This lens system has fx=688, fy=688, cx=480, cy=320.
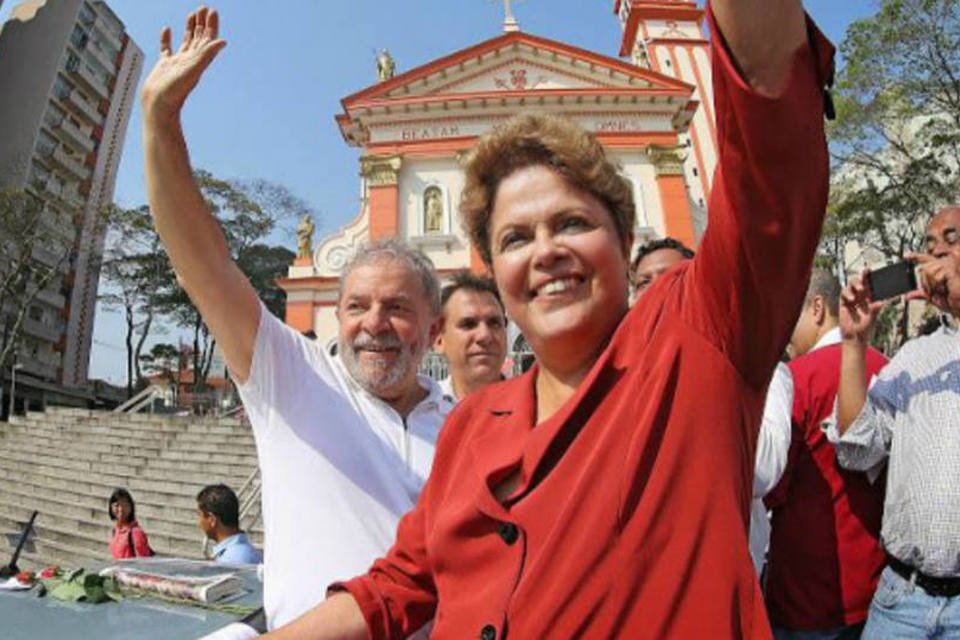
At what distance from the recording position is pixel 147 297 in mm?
33406

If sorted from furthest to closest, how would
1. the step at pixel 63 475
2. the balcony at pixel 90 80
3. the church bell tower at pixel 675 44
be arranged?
the balcony at pixel 90 80 → the church bell tower at pixel 675 44 → the step at pixel 63 475

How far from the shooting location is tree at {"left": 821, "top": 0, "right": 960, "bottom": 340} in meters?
15.4

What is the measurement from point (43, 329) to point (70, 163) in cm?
960

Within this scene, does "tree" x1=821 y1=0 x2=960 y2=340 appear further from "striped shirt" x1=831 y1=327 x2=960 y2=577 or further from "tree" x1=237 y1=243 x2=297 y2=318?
"tree" x1=237 y1=243 x2=297 y2=318

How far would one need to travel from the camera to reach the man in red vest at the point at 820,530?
92.1 inches

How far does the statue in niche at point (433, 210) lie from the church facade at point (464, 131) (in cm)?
3

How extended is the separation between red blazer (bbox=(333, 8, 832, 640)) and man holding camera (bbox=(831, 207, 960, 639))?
1.49 metres

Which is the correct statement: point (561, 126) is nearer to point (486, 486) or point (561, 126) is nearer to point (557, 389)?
point (557, 389)

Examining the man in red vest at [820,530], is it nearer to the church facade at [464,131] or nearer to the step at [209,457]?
the step at [209,457]

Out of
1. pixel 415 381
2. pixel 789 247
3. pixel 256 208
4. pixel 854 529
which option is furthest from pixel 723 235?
pixel 256 208

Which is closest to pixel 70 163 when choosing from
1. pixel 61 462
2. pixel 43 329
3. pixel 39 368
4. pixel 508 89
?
pixel 43 329

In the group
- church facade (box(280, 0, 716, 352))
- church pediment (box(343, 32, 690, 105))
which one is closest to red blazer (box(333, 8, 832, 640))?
church facade (box(280, 0, 716, 352))

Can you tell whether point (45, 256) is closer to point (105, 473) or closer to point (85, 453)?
point (85, 453)

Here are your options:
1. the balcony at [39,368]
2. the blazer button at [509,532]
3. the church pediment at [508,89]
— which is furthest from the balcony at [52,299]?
the blazer button at [509,532]
